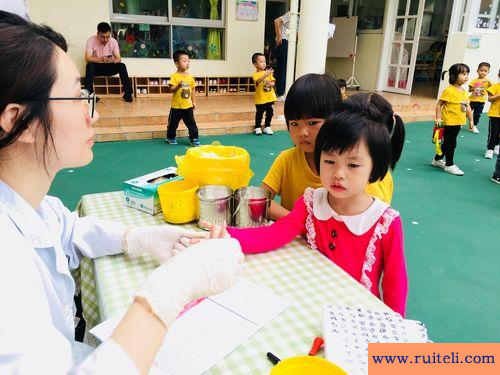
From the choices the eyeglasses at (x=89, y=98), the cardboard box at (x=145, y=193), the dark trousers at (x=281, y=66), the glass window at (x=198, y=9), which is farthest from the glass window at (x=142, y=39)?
the eyeglasses at (x=89, y=98)

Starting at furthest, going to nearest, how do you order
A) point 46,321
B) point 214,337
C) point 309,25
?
1. point 309,25
2. point 214,337
3. point 46,321

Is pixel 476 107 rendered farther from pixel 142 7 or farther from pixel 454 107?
pixel 142 7

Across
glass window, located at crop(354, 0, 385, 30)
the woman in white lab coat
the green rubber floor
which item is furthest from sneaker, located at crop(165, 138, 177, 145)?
glass window, located at crop(354, 0, 385, 30)

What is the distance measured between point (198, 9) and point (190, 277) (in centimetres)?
800

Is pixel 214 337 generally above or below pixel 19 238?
below

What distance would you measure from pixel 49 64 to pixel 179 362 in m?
0.67

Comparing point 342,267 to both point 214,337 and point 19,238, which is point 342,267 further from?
point 19,238

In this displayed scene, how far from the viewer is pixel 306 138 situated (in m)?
1.64

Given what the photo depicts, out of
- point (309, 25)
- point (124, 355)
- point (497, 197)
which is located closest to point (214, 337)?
point (124, 355)

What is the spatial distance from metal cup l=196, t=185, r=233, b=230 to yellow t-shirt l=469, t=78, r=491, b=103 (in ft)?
20.2

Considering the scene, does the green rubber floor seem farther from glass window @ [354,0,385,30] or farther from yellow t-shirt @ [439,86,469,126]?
glass window @ [354,0,385,30]

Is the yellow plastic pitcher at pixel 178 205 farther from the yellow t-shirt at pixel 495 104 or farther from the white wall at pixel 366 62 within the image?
the white wall at pixel 366 62

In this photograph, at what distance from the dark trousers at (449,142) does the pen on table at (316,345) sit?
4.29 metres

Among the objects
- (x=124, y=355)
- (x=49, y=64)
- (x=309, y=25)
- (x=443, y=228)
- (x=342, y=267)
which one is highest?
(x=309, y=25)
